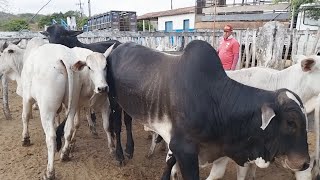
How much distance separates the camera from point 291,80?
12.3 ft

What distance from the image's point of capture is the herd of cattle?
2699 millimetres

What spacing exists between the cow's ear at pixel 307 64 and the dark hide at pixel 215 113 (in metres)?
0.95

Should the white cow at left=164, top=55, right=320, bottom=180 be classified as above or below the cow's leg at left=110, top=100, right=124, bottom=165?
above

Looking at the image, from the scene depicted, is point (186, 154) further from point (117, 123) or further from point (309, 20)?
point (309, 20)

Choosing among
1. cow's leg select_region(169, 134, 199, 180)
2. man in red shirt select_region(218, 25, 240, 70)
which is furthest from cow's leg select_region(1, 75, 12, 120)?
cow's leg select_region(169, 134, 199, 180)

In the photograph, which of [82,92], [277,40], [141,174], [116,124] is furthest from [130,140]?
[277,40]

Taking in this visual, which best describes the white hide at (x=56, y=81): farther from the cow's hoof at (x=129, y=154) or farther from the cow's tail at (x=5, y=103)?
the cow's tail at (x=5, y=103)

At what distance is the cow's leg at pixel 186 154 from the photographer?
298cm

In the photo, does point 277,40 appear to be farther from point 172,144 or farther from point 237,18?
point 237,18

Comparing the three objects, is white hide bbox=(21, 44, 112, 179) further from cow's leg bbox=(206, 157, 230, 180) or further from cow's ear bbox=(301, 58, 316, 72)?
cow's ear bbox=(301, 58, 316, 72)

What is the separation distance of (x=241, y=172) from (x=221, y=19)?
56.6 ft

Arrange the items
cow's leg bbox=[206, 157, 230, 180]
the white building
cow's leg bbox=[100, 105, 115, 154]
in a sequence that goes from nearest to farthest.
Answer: cow's leg bbox=[206, 157, 230, 180]
cow's leg bbox=[100, 105, 115, 154]
the white building

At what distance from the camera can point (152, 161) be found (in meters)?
4.64

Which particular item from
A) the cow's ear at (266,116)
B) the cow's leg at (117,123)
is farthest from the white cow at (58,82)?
the cow's ear at (266,116)
